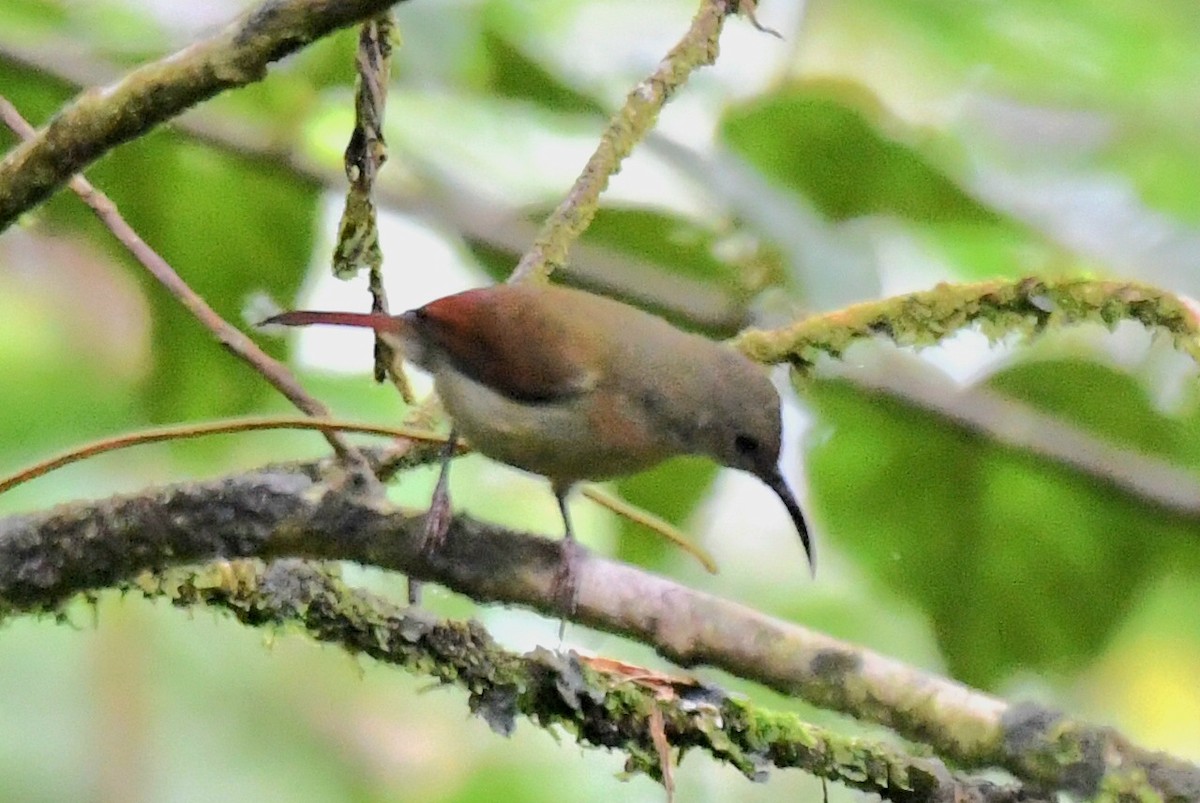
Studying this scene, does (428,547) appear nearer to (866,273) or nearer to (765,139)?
(866,273)

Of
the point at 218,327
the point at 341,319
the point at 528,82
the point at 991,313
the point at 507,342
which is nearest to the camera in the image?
the point at 218,327

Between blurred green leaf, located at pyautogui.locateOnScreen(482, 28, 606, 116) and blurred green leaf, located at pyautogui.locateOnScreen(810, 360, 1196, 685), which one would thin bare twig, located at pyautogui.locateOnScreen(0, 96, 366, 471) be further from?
blurred green leaf, located at pyautogui.locateOnScreen(810, 360, 1196, 685)

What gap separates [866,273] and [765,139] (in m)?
0.44

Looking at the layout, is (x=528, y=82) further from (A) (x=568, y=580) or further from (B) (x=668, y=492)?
(A) (x=568, y=580)

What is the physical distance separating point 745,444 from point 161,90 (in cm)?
117

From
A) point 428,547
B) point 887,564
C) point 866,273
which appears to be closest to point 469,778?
point 887,564

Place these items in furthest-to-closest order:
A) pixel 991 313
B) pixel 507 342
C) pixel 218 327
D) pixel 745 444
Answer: pixel 745 444 < pixel 507 342 < pixel 991 313 < pixel 218 327

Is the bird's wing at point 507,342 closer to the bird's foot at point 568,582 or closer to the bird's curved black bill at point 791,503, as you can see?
the bird's curved black bill at point 791,503

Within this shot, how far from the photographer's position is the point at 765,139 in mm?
2262

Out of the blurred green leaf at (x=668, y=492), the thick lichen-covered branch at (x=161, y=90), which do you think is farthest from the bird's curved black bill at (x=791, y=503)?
the thick lichen-covered branch at (x=161, y=90)

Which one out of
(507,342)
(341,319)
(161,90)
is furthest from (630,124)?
(161,90)

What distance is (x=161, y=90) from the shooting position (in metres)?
0.99

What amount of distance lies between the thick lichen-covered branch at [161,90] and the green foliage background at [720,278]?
3.25ft

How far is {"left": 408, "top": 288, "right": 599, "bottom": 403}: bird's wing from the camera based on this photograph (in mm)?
1831
